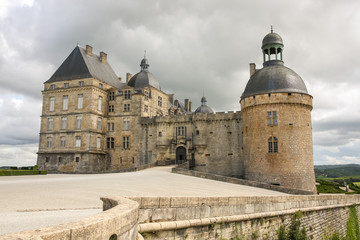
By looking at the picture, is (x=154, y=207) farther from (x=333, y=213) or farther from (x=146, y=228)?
(x=333, y=213)

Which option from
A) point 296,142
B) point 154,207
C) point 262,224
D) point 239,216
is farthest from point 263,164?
point 154,207

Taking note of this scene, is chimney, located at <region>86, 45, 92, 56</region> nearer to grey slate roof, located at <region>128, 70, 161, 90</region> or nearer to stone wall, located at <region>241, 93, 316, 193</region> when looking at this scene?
grey slate roof, located at <region>128, 70, 161, 90</region>

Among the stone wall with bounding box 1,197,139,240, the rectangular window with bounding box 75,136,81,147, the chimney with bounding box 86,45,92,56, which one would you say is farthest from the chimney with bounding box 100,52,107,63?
the stone wall with bounding box 1,197,139,240

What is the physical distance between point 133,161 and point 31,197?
26.6 metres

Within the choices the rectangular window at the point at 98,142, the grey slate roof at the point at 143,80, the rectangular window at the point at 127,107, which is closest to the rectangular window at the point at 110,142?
the rectangular window at the point at 98,142

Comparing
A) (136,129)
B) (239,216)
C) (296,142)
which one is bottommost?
(239,216)

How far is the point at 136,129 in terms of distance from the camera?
37.9m

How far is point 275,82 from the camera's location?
2773cm

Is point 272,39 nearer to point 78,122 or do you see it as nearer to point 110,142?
point 110,142

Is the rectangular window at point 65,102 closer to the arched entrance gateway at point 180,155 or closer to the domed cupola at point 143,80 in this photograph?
the domed cupola at point 143,80

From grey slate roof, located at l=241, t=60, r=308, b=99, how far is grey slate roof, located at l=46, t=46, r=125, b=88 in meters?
20.7

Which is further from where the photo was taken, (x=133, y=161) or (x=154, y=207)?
(x=133, y=161)

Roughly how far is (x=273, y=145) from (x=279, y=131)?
1430 mm

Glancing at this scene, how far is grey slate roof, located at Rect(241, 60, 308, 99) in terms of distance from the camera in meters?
27.5
